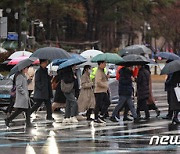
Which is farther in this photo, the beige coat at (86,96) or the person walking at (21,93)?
the beige coat at (86,96)

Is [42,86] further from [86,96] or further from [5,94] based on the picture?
[5,94]

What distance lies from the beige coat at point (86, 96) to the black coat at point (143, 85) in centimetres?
137

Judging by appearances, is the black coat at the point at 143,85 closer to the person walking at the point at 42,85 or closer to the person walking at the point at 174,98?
the person walking at the point at 174,98

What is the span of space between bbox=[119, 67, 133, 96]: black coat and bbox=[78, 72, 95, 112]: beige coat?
34.4 inches

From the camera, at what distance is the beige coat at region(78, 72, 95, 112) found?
637 inches

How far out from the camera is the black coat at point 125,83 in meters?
15.9

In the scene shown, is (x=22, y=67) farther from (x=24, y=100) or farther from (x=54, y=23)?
(x=54, y=23)

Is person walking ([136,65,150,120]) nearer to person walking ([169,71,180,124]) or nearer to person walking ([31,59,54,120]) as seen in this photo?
person walking ([169,71,180,124])

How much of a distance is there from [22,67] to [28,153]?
168 inches

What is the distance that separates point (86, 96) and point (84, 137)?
143 inches

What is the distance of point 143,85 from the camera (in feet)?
53.9

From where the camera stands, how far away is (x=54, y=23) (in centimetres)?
6362

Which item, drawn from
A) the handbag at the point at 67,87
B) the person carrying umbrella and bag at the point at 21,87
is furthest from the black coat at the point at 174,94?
the person carrying umbrella and bag at the point at 21,87

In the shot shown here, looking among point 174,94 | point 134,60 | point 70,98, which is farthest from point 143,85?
point 70,98
